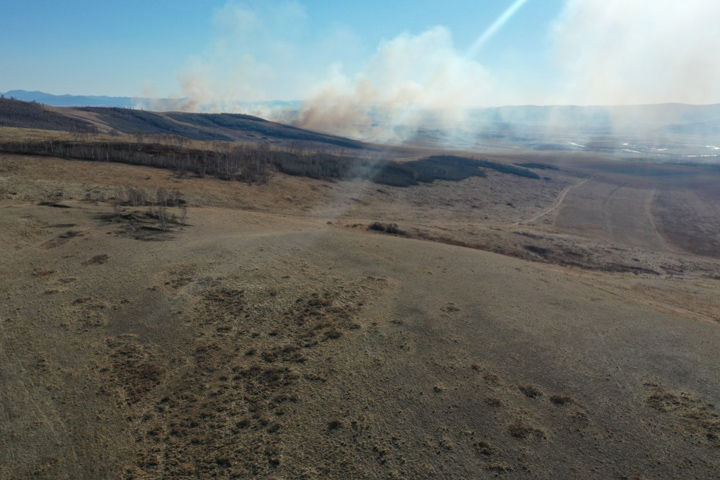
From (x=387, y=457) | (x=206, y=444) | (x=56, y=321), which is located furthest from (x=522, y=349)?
(x=56, y=321)

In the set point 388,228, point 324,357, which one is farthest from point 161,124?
point 324,357

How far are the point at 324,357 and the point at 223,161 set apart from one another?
3474 centimetres

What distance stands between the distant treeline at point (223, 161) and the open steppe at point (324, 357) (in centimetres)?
1308

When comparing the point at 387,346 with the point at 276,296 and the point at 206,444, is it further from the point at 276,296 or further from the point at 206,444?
the point at 206,444

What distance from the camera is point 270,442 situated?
8703 millimetres

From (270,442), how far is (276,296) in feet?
21.6

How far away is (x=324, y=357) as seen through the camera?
11633 mm

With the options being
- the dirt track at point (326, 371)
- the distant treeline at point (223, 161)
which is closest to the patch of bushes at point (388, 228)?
the dirt track at point (326, 371)

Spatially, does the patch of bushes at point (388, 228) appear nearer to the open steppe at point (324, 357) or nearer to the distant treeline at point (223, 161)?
the open steppe at point (324, 357)

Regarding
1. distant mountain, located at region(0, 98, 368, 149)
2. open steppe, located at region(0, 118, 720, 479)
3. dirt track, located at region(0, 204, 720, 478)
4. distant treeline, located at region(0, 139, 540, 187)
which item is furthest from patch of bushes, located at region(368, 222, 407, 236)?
distant mountain, located at region(0, 98, 368, 149)

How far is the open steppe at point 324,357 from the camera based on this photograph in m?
8.54

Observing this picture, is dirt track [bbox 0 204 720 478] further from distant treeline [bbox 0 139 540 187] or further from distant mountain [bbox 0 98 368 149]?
distant mountain [bbox 0 98 368 149]

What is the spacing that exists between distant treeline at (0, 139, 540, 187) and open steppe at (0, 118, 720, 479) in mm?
13076

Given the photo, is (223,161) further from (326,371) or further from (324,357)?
(326,371)
